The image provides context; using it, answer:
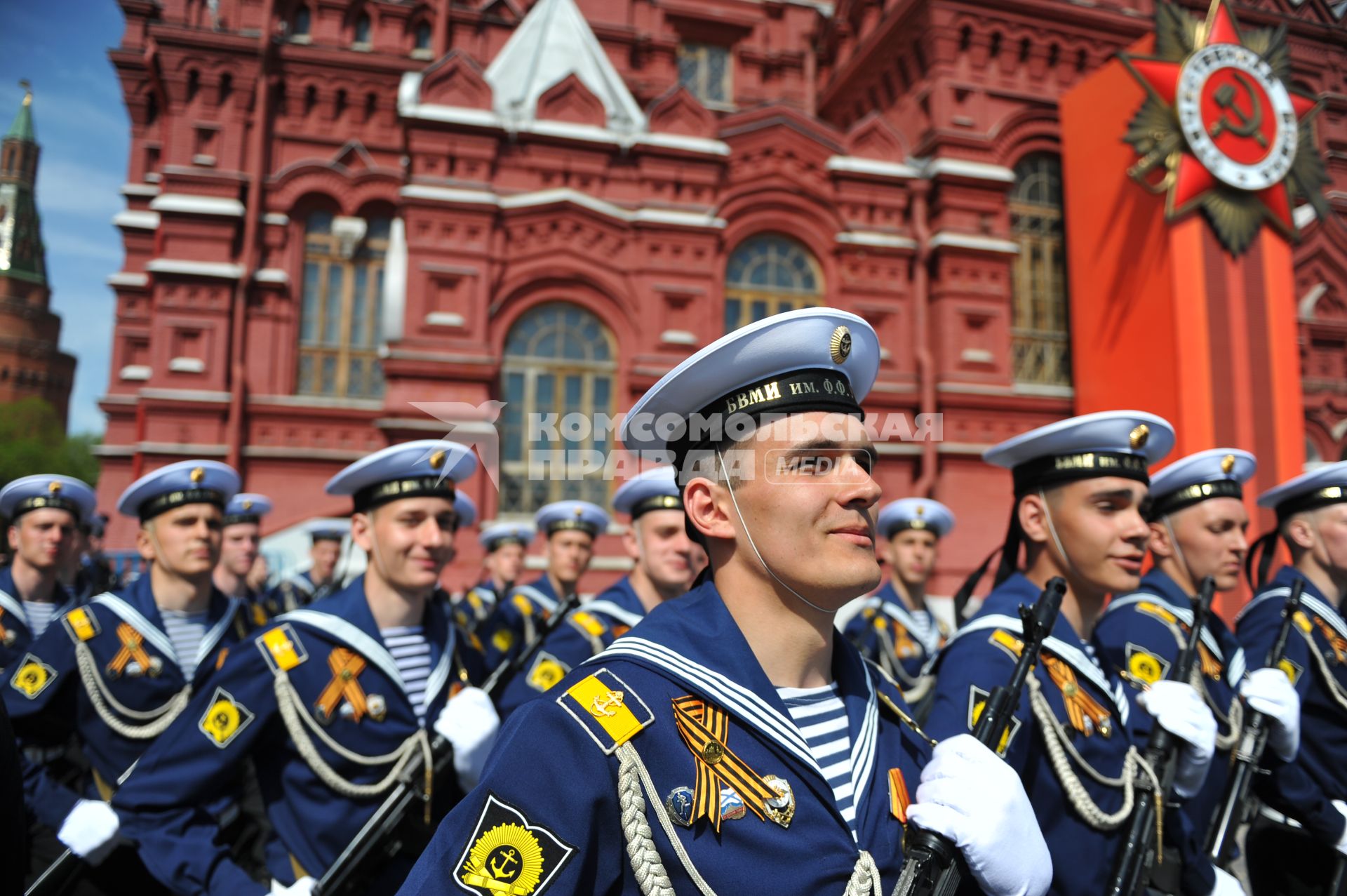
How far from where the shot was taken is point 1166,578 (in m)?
4.20

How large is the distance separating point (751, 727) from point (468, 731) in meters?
1.62

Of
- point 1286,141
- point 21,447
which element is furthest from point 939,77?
point 21,447

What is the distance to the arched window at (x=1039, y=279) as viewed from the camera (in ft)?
43.5

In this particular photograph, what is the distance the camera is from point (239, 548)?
6.86m

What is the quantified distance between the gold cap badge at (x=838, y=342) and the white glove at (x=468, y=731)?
5.98 ft

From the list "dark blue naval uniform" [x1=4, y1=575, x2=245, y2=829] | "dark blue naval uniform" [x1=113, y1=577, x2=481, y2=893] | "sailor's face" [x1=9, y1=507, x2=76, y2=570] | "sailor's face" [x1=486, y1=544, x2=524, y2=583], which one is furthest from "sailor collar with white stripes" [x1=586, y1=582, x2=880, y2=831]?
"sailor's face" [x1=486, y1=544, x2=524, y2=583]

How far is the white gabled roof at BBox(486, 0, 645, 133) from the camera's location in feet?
41.2

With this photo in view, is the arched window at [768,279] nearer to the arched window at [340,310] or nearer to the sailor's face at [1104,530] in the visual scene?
the arched window at [340,310]

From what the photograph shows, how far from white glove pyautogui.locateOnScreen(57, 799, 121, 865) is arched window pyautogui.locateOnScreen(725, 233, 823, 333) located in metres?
10.2

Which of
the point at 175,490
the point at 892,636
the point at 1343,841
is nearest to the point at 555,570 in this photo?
the point at 892,636

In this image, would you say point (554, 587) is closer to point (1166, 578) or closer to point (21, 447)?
point (1166, 578)

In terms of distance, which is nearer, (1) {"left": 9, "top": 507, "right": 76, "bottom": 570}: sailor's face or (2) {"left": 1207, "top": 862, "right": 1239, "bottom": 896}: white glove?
(2) {"left": 1207, "top": 862, "right": 1239, "bottom": 896}: white glove

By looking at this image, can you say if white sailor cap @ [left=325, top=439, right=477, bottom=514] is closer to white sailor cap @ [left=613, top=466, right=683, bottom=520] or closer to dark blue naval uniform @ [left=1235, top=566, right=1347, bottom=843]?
white sailor cap @ [left=613, top=466, right=683, bottom=520]

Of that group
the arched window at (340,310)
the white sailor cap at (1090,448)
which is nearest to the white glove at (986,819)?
the white sailor cap at (1090,448)
